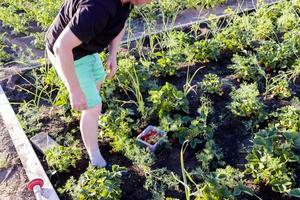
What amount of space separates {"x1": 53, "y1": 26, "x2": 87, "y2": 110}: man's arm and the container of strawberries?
0.75 meters

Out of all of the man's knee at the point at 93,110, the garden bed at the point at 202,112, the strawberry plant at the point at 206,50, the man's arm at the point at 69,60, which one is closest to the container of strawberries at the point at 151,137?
the garden bed at the point at 202,112

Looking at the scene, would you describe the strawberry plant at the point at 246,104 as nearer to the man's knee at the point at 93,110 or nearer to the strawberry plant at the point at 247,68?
the strawberry plant at the point at 247,68

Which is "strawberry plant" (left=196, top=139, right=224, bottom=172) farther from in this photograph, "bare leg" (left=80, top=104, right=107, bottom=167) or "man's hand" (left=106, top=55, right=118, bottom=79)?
"man's hand" (left=106, top=55, right=118, bottom=79)

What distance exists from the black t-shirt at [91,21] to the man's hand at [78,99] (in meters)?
0.30

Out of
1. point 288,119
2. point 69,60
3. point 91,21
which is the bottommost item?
point 288,119

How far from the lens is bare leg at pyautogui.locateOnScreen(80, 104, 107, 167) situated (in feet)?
9.11

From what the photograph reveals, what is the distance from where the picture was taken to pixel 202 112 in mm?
3248

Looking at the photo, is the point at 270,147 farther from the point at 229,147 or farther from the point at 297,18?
the point at 297,18

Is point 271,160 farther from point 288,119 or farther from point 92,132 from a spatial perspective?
point 92,132

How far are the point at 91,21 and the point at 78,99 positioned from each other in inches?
20.8

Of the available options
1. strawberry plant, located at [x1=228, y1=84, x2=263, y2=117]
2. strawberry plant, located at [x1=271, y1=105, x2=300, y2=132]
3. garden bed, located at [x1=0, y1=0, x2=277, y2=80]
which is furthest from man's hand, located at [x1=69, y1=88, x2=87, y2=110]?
garden bed, located at [x1=0, y1=0, x2=277, y2=80]

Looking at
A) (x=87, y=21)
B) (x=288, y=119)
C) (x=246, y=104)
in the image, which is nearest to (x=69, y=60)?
(x=87, y=21)

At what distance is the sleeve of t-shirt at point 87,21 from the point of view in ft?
6.89

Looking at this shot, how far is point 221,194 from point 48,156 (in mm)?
1308
